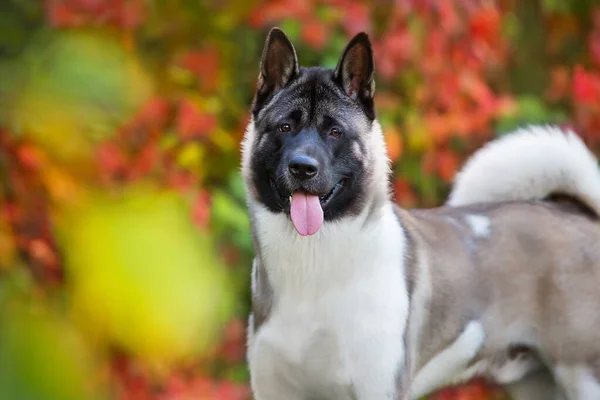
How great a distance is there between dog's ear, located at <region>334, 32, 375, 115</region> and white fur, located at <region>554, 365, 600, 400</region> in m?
1.24

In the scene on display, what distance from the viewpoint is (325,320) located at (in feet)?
8.80

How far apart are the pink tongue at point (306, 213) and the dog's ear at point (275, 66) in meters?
0.38

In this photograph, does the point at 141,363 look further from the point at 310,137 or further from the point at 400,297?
the point at 400,297

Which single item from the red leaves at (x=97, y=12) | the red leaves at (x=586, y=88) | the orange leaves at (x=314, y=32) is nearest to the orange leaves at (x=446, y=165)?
the red leaves at (x=586, y=88)

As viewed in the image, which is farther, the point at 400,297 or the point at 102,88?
the point at 400,297

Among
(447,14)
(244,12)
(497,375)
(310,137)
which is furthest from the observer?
(447,14)

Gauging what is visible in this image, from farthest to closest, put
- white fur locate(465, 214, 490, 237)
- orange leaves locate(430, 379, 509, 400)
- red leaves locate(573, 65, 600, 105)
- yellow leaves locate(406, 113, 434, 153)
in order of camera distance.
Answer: red leaves locate(573, 65, 600, 105) < orange leaves locate(430, 379, 509, 400) < yellow leaves locate(406, 113, 434, 153) < white fur locate(465, 214, 490, 237)

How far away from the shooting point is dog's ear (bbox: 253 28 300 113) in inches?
105

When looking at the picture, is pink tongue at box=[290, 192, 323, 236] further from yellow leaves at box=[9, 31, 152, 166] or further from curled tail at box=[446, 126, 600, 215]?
yellow leaves at box=[9, 31, 152, 166]

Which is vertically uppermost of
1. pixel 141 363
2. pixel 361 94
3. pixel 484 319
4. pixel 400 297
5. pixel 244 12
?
pixel 244 12

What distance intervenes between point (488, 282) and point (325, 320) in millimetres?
699

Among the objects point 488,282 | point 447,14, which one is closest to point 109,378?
point 488,282

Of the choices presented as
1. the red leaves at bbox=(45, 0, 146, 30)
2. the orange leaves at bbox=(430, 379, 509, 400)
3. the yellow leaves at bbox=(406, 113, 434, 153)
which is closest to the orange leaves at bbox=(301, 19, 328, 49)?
the yellow leaves at bbox=(406, 113, 434, 153)

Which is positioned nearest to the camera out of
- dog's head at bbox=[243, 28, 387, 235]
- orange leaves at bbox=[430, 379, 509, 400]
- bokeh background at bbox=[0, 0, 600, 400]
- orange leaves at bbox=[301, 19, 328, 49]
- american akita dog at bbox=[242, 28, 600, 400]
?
bokeh background at bbox=[0, 0, 600, 400]
